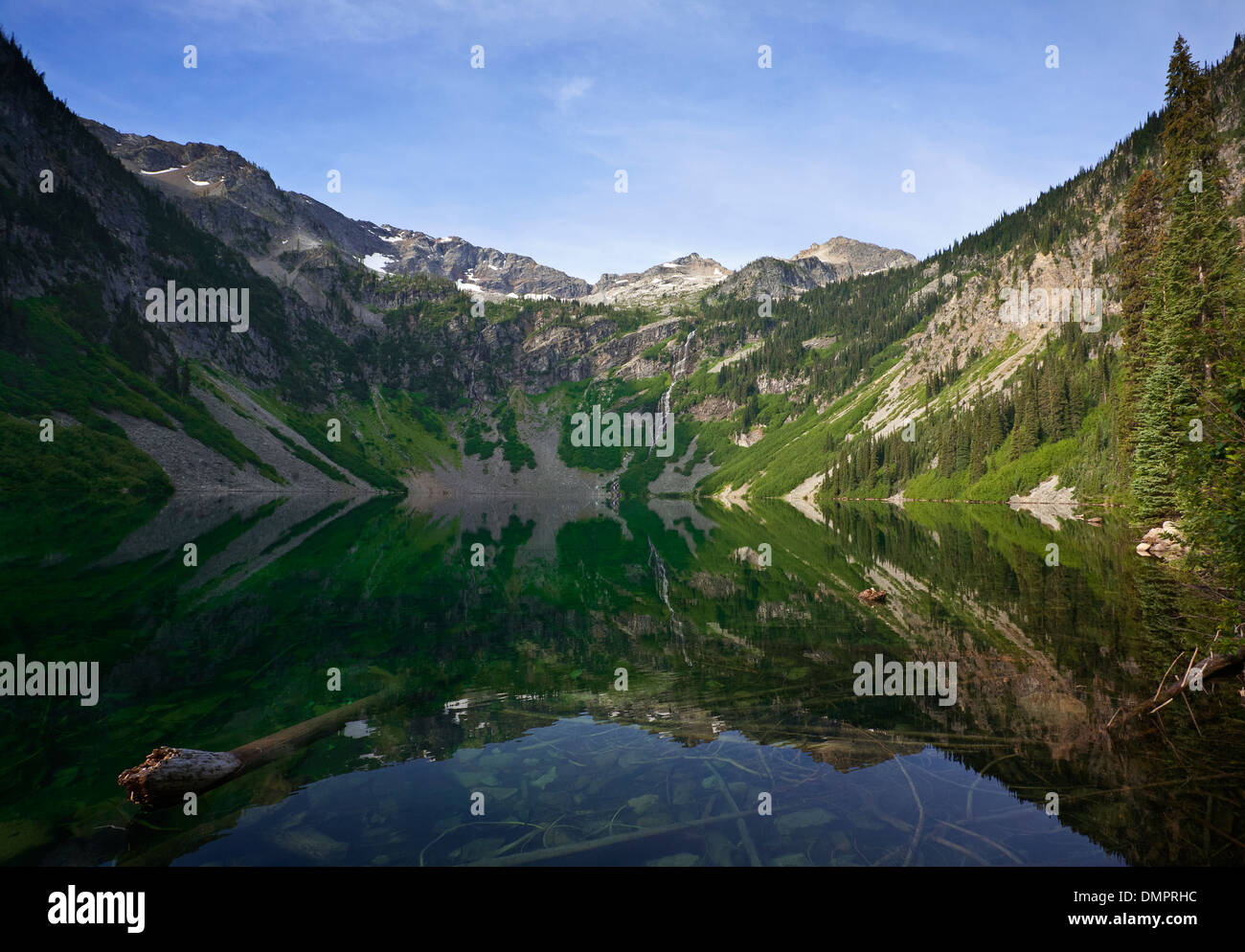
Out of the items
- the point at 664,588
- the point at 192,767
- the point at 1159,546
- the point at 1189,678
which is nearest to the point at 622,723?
the point at 192,767

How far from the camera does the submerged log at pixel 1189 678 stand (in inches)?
680

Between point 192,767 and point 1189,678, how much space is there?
27470mm

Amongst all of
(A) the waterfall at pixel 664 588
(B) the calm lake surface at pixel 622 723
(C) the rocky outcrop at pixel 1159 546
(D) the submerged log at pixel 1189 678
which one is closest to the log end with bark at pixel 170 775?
(B) the calm lake surface at pixel 622 723

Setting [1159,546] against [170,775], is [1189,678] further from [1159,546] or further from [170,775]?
[1159,546]

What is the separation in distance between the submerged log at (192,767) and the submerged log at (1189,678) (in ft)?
73.8

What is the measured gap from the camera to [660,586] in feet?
146

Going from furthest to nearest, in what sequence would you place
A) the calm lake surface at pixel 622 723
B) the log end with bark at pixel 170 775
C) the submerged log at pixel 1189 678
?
the submerged log at pixel 1189 678, the log end with bark at pixel 170 775, the calm lake surface at pixel 622 723

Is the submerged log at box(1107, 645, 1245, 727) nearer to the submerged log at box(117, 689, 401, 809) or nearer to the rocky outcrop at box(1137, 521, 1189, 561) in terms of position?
the submerged log at box(117, 689, 401, 809)

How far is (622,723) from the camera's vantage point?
18.5m

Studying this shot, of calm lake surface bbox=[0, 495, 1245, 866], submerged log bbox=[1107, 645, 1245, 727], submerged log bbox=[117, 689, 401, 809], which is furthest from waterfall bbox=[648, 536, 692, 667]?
submerged log bbox=[117, 689, 401, 809]

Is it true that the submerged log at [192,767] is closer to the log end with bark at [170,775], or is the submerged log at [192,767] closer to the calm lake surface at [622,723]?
the log end with bark at [170,775]
